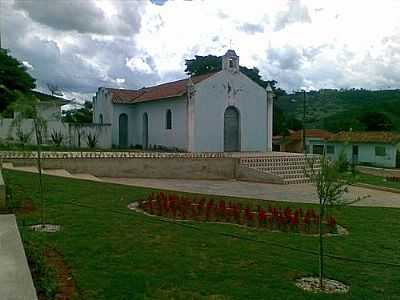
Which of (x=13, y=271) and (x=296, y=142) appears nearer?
(x=13, y=271)

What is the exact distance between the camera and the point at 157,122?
29859 mm

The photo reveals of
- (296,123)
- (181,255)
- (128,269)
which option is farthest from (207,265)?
(296,123)

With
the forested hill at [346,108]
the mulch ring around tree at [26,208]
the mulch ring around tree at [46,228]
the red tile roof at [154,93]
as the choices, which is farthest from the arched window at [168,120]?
the forested hill at [346,108]

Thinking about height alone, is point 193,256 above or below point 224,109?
below

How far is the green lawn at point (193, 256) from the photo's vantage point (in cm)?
495

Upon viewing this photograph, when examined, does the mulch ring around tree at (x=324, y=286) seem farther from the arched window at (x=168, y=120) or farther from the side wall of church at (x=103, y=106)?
the side wall of church at (x=103, y=106)

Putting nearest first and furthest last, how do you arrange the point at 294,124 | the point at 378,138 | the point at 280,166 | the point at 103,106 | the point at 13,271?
the point at 13,271
the point at 280,166
the point at 103,106
the point at 378,138
the point at 294,124

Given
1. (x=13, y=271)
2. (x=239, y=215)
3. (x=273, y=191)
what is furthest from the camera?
(x=273, y=191)

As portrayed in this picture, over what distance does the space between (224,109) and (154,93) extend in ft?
19.5

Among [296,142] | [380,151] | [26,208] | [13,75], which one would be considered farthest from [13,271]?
[296,142]

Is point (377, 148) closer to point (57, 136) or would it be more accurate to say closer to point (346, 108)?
point (346, 108)

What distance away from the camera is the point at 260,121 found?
29406 millimetres

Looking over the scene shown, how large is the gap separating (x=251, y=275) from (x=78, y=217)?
4.12m

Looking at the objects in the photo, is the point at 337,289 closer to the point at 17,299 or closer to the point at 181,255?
the point at 181,255
